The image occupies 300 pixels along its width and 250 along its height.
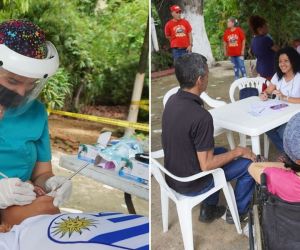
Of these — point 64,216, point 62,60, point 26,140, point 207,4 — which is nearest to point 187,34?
point 207,4

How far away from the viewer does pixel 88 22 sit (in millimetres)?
6141

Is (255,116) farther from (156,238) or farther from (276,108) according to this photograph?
(156,238)

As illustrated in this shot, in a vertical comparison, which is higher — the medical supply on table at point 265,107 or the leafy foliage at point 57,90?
the medical supply on table at point 265,107

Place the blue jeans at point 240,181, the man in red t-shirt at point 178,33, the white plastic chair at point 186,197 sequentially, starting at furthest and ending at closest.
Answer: the man in red t-shirt at point 178,33 → the blue jeans at point 240,181 → the white plastic chair at point 186,197

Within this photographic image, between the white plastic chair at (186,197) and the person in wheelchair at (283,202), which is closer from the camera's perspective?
the person in wheelchair at (283,202)

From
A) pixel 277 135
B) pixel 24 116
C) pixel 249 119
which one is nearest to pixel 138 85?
pixel 277 135

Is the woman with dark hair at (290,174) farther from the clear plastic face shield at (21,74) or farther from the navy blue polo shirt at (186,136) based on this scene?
the clear plastic face shield at (21,74)

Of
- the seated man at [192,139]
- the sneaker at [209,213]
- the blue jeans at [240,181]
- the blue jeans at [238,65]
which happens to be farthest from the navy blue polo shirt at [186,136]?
the blue jeans at [238,65]

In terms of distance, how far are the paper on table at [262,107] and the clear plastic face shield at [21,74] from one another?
1.54 meters

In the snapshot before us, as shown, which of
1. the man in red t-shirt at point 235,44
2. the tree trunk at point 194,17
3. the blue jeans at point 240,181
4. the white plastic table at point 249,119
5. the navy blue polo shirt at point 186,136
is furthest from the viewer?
the man in red t-shirt at point 235,44

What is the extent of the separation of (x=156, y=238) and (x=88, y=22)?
450 centimetres

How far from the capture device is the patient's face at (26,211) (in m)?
1.47

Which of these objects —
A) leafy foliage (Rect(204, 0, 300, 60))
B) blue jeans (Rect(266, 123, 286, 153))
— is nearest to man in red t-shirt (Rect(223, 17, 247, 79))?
leafy foliage (Rect(204, 0, 300, 60))

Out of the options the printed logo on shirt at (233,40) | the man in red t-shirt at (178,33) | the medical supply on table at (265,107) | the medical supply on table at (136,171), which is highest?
the man in red t-shirt at (178,33)
